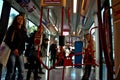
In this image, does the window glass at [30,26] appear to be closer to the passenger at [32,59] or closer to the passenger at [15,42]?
the passenger at [32,59]

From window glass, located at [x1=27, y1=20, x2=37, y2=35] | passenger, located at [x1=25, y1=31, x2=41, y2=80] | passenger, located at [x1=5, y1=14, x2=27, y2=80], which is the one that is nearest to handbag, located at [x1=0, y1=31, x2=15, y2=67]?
passenger, located at [x1=5, y1=14, x2=27, y2=80]

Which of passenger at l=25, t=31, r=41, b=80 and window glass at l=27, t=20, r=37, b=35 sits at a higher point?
window glass at l=27, t=20, r=37, b=35

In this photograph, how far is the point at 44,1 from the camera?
8.14 ft

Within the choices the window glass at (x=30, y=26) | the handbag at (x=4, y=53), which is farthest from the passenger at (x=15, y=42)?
the window glass at (x=30, y=26)

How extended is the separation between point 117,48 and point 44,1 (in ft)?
4.58

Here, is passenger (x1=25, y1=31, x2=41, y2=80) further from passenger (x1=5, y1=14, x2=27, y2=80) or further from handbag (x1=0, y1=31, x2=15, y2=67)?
handbag (x1=0, y1=31, x2=15, y2=67)

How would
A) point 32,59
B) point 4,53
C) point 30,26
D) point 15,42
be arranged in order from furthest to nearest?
point 30,26 < point 32,59 < point 15,42 < point 4,53

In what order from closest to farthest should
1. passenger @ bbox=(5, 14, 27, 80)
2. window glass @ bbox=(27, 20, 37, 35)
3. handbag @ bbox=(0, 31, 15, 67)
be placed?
handbag @ bbox=(0, 31, 15, 67) → passenger @ bbox=(5, 14, 27, 80) → window glass @ bbox=(27, 20, 37, 35)

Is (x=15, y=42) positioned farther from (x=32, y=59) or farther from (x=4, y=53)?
(x=32, y=59)

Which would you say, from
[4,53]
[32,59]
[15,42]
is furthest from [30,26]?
[4,53]

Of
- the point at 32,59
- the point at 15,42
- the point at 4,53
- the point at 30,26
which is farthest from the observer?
the point at 30,26

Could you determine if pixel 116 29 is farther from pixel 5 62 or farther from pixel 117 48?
pixel 5 62

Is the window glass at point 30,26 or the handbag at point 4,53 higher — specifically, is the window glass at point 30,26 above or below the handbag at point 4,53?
above

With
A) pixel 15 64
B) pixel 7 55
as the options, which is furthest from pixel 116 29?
pixel 15 64
